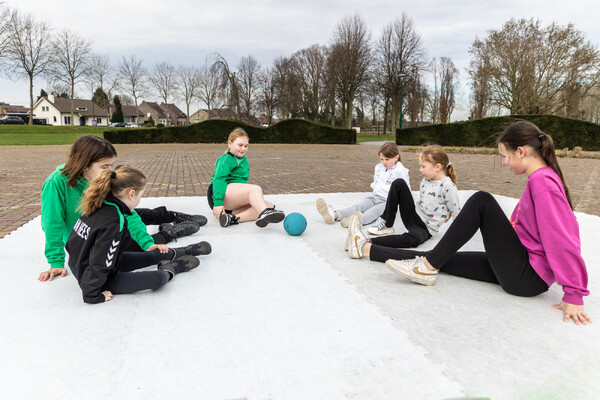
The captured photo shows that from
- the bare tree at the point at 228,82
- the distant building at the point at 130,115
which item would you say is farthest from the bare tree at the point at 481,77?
the distant building at the point at 130,115

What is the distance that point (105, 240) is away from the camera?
8.34 feet

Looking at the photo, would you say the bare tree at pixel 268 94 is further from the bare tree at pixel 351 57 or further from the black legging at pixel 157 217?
the black legging at pixel 157 217

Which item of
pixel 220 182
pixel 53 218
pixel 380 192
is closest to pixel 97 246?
pixel 53 218

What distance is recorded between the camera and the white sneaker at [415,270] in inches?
117

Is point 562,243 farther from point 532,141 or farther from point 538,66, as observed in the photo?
point 538,66

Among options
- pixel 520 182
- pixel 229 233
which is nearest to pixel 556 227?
pixel 229 233

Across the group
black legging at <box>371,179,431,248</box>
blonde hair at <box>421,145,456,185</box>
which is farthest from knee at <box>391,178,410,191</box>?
blonde hair at <box>421,145,456,185</box>

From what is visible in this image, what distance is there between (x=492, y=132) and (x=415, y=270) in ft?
85.0

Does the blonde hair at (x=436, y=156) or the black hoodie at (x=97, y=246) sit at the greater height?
the blonde hair at (x=436, y=156)

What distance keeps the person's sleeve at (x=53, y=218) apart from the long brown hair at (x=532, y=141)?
3303 millimetres

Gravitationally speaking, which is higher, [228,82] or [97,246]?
[228,82]

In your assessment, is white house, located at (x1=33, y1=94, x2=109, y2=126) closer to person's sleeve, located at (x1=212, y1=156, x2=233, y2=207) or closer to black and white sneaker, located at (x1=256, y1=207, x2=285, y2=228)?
person's sleeve, located at (x1=212, y1=156, x2=233, y2=207)

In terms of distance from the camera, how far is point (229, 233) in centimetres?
452

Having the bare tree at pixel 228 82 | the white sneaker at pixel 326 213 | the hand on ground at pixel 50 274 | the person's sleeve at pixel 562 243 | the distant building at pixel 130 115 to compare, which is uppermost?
the distant building at pixel 130 115
